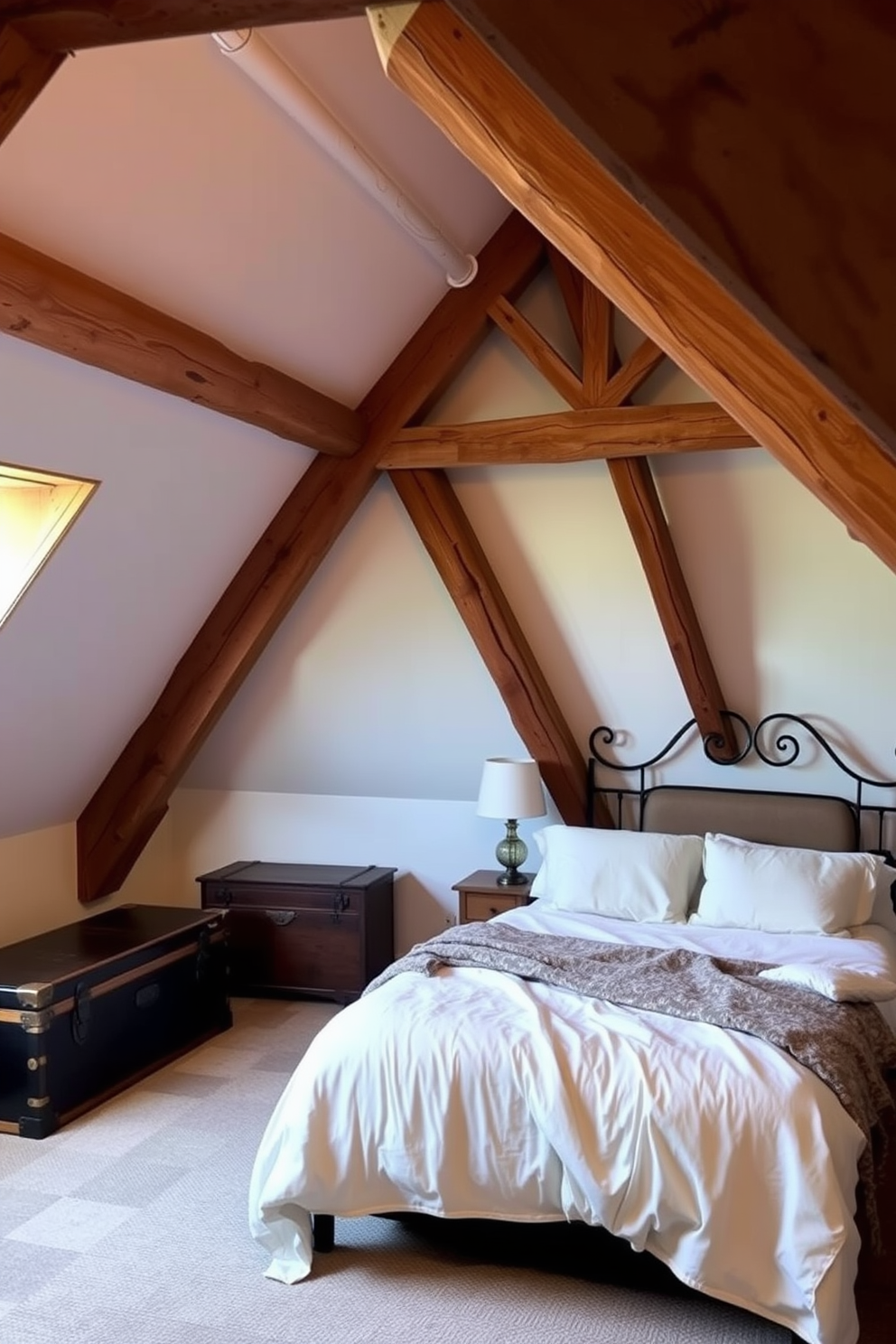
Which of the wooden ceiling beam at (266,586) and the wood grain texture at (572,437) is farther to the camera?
the wooden ceiling beam at (266,586)

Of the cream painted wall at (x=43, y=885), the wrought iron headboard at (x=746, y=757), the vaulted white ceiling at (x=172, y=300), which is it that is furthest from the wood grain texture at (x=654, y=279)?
the cream painted wall at (x=43, y=885)

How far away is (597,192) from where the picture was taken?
1.84 metres

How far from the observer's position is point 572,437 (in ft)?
12.7

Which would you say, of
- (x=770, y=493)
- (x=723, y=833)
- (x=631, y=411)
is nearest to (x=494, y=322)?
(x=631, y=411)

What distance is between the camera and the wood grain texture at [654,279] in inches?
66.1

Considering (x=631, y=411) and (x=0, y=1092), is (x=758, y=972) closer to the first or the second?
(x=631, y=411)

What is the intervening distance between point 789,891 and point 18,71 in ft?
11.4

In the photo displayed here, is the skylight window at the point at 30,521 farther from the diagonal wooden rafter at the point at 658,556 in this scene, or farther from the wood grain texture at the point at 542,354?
the diagonal wooden rafter at the point at 658,556

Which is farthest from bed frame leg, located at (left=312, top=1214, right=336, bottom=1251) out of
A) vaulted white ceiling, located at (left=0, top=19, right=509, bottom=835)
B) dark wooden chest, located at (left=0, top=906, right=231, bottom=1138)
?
vaulted white ceiling, located at (left=0, top=19, right=509, bottom=835)

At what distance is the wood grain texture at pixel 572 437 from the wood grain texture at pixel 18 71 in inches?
97.5

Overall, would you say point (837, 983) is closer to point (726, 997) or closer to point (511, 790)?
point (726, 997)

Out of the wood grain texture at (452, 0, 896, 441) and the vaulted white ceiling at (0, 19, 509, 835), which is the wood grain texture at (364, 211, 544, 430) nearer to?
the vaulted white ceiling at (0, 19, 509, 835)

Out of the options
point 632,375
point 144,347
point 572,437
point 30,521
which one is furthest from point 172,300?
point 632,375

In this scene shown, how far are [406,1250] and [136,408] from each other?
8.11ft
